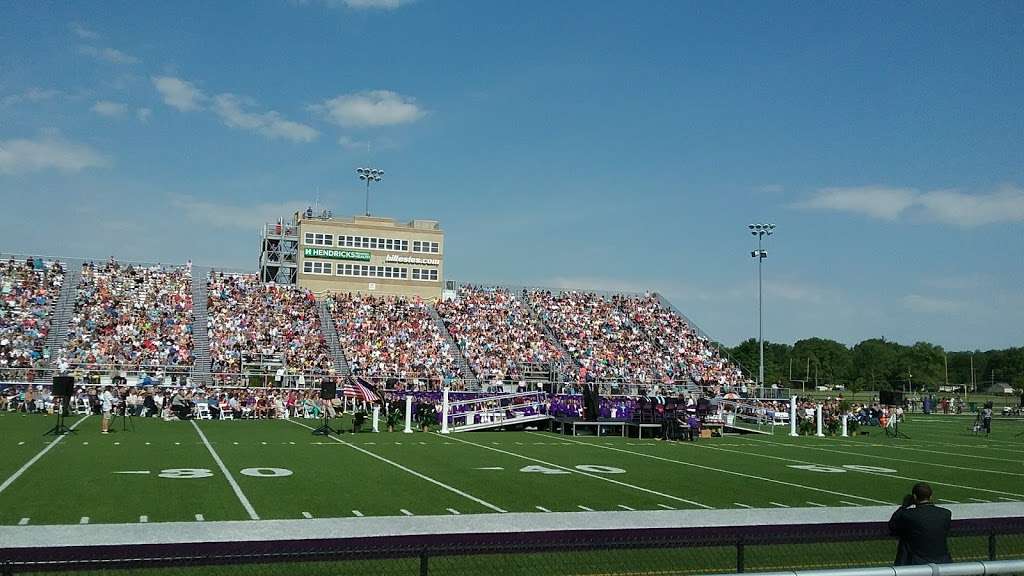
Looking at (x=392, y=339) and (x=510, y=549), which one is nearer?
(x=510, y=549)

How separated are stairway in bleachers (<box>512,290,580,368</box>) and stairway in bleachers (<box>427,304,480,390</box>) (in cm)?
642

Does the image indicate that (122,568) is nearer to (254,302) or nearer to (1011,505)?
(1011,505)

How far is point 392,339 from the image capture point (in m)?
51.4

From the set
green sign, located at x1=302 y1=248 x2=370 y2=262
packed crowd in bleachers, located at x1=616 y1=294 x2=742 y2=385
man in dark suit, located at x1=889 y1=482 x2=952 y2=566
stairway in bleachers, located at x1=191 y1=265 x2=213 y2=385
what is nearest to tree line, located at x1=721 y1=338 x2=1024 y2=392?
packed crowd in bleachers, located at x1=616 y1=294 x2=742 y2=385

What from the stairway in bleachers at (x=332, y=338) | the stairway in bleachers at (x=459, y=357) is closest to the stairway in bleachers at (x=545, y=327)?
the stairway in bleachers at (x=459, y=357)

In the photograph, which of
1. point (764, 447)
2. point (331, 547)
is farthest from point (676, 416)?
point (331, 547)

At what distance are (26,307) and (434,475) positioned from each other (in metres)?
35.2

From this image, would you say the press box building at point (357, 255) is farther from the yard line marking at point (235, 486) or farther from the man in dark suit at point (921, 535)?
the man in dark suit at point (921, 535)

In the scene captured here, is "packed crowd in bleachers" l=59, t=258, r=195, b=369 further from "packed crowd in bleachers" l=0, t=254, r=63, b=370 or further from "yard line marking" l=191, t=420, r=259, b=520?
"yard line marking" l=191, t=420, r=259, b=520

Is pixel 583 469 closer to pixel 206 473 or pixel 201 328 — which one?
pixel 206 473

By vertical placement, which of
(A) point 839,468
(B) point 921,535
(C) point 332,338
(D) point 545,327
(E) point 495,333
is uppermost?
(D) point 545,327

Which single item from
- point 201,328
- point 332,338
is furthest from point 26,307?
point 332,338

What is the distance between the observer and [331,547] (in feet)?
16.8

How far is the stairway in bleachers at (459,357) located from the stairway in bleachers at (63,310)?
64.1ft
